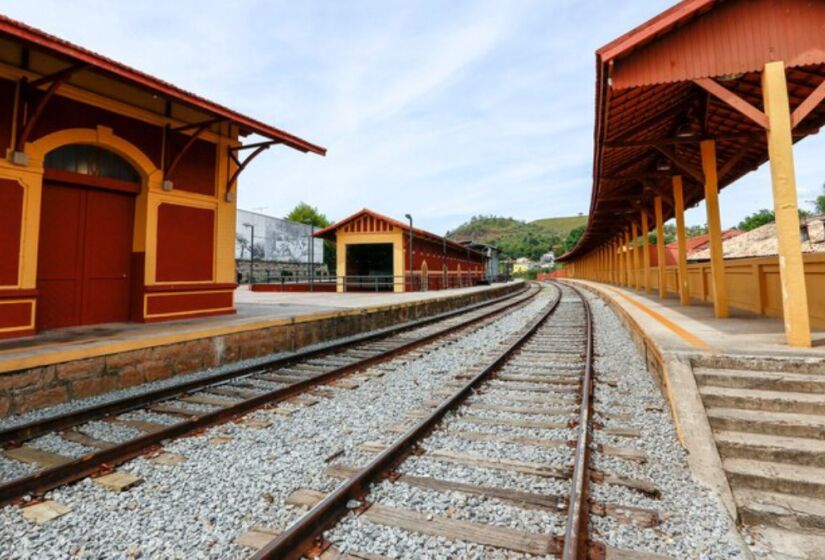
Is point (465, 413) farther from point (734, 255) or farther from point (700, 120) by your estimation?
point (734, 255)

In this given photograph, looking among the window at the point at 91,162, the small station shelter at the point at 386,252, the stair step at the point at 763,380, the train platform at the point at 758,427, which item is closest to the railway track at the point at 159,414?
the train platform at the point at 758,427

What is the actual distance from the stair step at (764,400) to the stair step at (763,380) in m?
0.06

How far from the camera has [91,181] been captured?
7094 millimetres

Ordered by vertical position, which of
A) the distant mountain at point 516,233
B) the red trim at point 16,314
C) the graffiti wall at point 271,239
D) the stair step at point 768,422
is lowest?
the stair step at point 768,422

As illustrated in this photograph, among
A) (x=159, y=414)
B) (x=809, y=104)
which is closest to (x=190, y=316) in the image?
(x=159, y=414)

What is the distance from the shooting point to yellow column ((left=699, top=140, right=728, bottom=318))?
7.98 m

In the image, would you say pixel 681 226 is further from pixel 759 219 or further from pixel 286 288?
pixel 759 219

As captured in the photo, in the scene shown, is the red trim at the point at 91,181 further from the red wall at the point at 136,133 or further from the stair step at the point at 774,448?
the stair step at the point at 774,448

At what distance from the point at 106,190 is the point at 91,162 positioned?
503 mm

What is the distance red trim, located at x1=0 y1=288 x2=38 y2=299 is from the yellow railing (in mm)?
11417

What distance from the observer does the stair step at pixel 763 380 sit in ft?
12.8

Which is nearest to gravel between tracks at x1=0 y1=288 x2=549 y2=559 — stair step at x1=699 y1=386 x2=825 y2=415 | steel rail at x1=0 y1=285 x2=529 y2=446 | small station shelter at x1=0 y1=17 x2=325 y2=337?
steel rail at x1=0 y1=285 x2=529 y2=446

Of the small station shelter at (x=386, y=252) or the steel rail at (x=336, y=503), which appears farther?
the small station shelter at (x=386, y=252)

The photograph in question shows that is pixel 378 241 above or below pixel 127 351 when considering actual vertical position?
above
